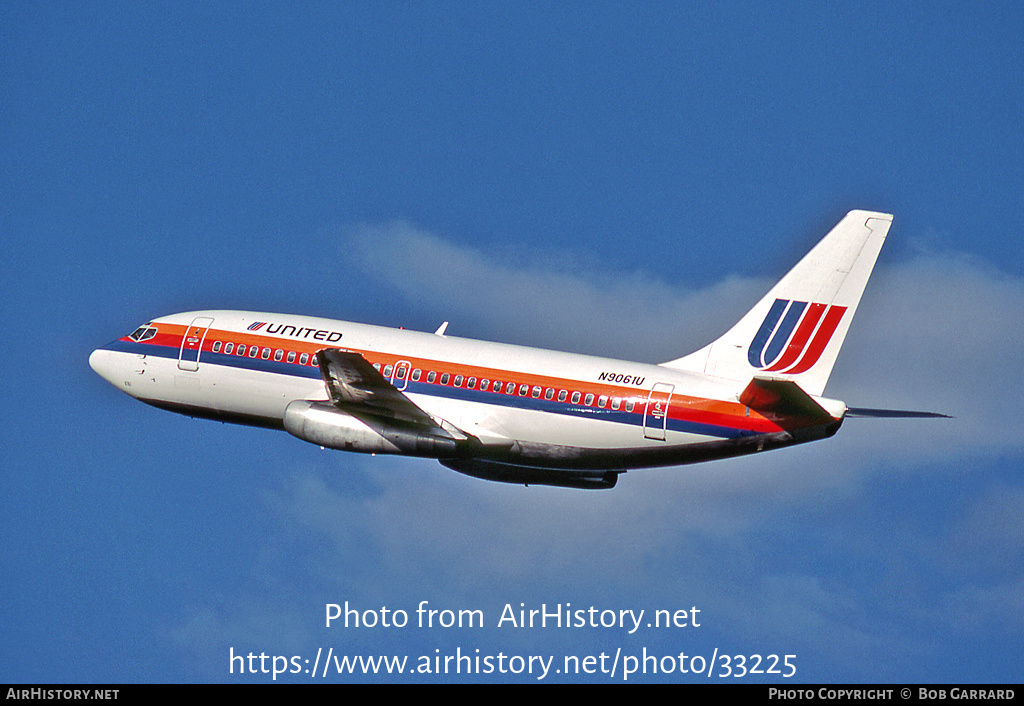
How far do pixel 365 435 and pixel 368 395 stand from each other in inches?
53.1

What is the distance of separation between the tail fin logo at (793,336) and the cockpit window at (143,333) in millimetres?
22701

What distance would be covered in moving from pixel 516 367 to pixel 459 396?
2217 millimetres

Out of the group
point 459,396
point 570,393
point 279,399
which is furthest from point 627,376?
point 279,399

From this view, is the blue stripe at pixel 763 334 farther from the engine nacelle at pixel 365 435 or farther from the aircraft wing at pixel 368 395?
the engine nacelle at pixel 365 435

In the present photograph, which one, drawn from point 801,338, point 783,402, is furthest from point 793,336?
point 783,402

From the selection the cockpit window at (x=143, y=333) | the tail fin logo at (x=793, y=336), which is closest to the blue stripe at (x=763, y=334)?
the tail fin logo at (x=793, y=336)

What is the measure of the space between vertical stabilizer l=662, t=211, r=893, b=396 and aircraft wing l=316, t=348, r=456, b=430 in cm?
1002

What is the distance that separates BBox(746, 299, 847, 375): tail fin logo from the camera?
55969 mm

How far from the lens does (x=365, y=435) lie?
192 feet

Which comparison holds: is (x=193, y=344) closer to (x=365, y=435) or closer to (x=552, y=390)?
(x=365, y=435)

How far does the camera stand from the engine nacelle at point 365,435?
5812 centimetres

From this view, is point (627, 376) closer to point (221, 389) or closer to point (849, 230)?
point (849, 230)

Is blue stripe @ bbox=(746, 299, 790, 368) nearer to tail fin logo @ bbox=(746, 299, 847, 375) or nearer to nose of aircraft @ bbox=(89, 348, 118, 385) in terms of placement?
tail fin logo @ bbox=(746, 299, 847, 375)

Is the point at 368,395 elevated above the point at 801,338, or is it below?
below
